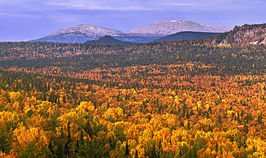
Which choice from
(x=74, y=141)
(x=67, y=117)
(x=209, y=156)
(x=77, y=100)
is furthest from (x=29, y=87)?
(x=209, y=156)

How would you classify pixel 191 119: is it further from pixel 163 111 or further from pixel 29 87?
pixel 29 87

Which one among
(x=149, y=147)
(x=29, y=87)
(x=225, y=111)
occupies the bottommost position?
(x=225, y=111)

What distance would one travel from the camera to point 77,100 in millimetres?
186250

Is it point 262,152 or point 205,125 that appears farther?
point 205,125

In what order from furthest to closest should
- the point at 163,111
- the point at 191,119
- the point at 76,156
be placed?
the point at 163,111 < the point at 191,119 < the point at 76,156

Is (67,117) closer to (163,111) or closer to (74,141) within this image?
(74,141)

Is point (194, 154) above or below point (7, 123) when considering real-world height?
below

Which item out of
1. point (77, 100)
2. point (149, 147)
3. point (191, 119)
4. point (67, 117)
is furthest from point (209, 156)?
point (77, 100)

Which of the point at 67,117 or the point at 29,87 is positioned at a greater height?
the point at 67,117

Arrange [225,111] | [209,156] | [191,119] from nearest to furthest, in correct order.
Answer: [209,156], [191,119], [225,111]

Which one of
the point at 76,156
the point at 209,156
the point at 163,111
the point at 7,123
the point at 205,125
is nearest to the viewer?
the point at 76,156

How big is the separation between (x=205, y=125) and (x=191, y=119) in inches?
889

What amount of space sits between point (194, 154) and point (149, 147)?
8.69 meters

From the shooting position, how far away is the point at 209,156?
4050 centimetres
